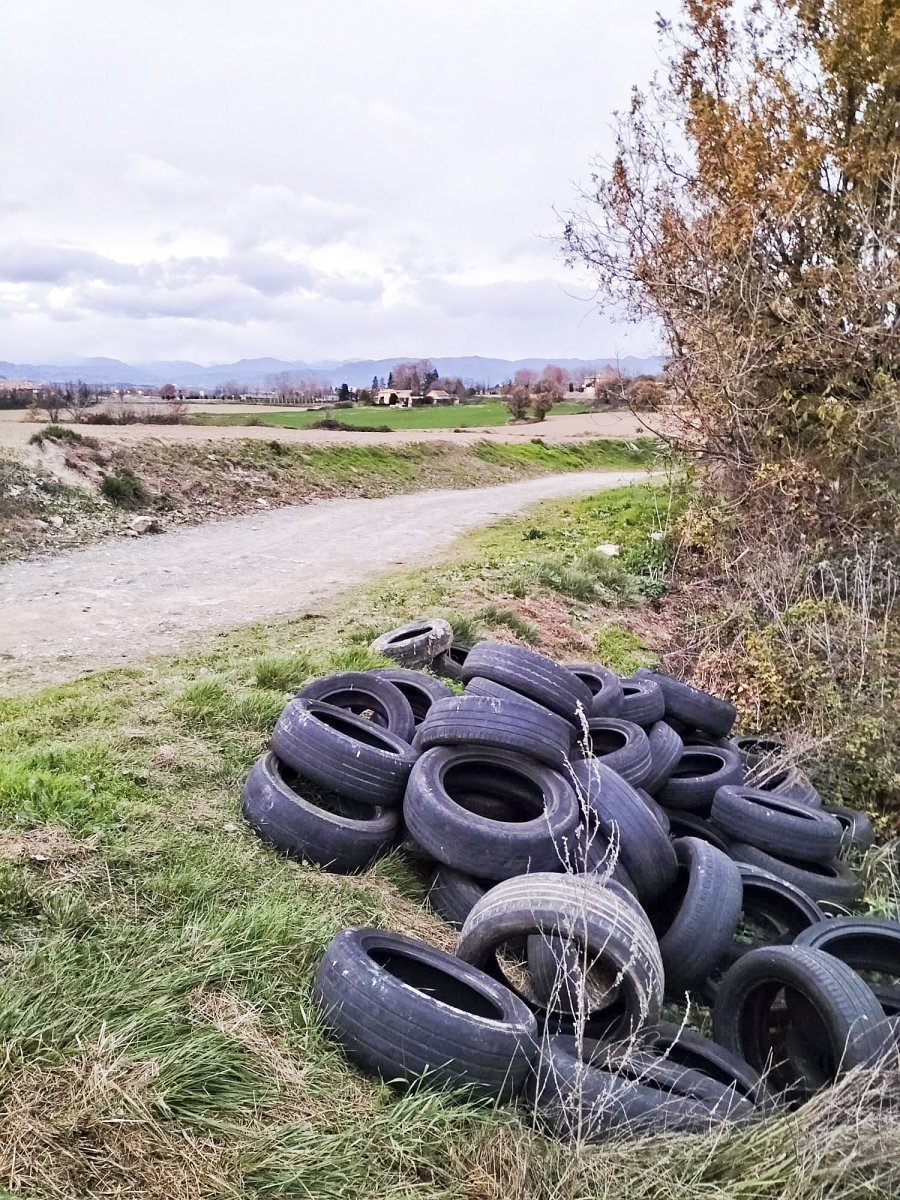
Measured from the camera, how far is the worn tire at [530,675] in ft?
19.9

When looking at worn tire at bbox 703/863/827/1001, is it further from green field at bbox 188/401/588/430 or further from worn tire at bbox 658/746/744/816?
green field at bbox 188/401/588/430

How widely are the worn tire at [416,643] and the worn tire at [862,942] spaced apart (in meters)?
4.16

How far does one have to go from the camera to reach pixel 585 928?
390 cm

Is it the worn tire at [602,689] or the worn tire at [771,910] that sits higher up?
the worn tire at [602,689]

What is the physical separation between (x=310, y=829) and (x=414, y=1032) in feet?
5.67

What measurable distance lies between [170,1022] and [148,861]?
119 cm

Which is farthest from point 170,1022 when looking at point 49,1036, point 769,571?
point 769,571

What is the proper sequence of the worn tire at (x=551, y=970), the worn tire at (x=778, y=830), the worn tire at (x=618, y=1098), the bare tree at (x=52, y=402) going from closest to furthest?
the worn tire at (x=618, y=1098)
the worn tire at (x=551, y=970)
the worn tire at (x=778, y=830)
the bare tree at (x=52, y=402)

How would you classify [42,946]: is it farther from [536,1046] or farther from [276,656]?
[276,656]

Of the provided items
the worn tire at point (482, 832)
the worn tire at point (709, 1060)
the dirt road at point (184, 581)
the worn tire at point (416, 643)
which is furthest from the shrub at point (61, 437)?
the worn tire at point (709, 1060)

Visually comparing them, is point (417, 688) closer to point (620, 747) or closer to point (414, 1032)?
point (620, 747)

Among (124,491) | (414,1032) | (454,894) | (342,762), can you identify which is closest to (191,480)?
(124,491)

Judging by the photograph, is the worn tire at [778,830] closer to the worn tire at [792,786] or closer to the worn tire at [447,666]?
the worn tire at [792,786]

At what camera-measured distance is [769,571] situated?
401 inches
